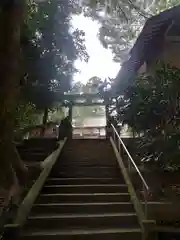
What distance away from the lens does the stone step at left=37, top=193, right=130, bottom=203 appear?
7223mm

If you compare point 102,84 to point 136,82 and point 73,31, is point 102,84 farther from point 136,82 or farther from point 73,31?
point 73,31

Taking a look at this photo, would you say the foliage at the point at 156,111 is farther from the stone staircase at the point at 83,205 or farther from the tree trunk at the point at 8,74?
the tree trunk at the point at 8,74

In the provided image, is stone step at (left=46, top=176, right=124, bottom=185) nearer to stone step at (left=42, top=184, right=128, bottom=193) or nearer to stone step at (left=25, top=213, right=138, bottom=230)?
stone step at (left=42, top=184, right=128, bottom=193)

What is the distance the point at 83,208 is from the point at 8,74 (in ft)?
10.5

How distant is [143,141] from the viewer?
8.38 metres

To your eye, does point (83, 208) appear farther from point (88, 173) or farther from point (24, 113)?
point (24, 113)

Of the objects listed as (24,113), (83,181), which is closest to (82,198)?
(83,181)

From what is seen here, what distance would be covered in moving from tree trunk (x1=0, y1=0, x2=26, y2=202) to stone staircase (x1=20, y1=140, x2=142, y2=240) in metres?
1.30

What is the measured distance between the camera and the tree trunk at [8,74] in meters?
5.16

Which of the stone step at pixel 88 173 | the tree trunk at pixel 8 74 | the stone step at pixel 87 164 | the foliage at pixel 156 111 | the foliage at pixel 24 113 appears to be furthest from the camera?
the foliage at pixel 24 113

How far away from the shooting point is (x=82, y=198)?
7.32 meters

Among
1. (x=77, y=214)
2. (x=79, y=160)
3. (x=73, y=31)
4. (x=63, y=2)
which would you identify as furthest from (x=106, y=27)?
(x=77, y=214)

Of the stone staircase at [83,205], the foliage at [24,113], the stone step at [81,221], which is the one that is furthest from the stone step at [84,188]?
the foliage at [24,113]

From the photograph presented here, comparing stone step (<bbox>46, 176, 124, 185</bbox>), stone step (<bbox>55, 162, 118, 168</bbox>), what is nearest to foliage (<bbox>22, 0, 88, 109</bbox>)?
stone step (<bbox>55, 162, 118, 168</bbox>)
